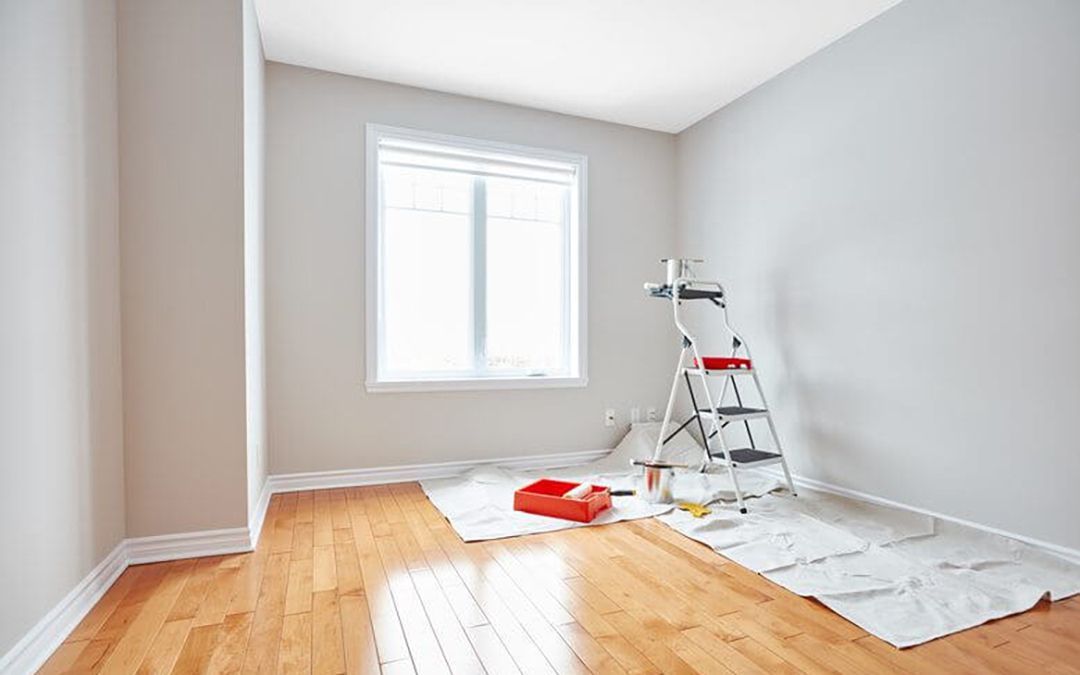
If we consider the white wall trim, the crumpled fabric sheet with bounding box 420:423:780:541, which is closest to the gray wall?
the crumpled fabric sheet with bounding box 420:423:780:541

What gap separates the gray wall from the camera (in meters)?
2.16

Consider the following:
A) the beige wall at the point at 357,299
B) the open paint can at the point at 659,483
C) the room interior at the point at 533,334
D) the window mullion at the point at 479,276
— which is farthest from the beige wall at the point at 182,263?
the open paint can at the point at 659,483

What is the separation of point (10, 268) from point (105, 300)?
0.66 meters

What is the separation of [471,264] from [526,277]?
16.5 inches

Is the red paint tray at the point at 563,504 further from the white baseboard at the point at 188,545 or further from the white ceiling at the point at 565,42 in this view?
the white ceiling at the point at 565,42

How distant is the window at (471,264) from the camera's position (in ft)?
11.7

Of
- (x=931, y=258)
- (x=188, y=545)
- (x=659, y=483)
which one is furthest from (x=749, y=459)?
(x=188, y=545)

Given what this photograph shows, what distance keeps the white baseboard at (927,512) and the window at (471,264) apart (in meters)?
1.61

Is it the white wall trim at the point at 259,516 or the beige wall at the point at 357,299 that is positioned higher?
the beige wall at the point at 357,299

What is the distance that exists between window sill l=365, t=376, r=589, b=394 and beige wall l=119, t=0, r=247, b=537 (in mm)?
1136

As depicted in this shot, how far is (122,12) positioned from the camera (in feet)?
7.09

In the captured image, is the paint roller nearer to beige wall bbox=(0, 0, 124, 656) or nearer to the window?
the window

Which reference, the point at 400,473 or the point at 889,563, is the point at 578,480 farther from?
the point at 889,563

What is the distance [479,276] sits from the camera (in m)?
3.79
